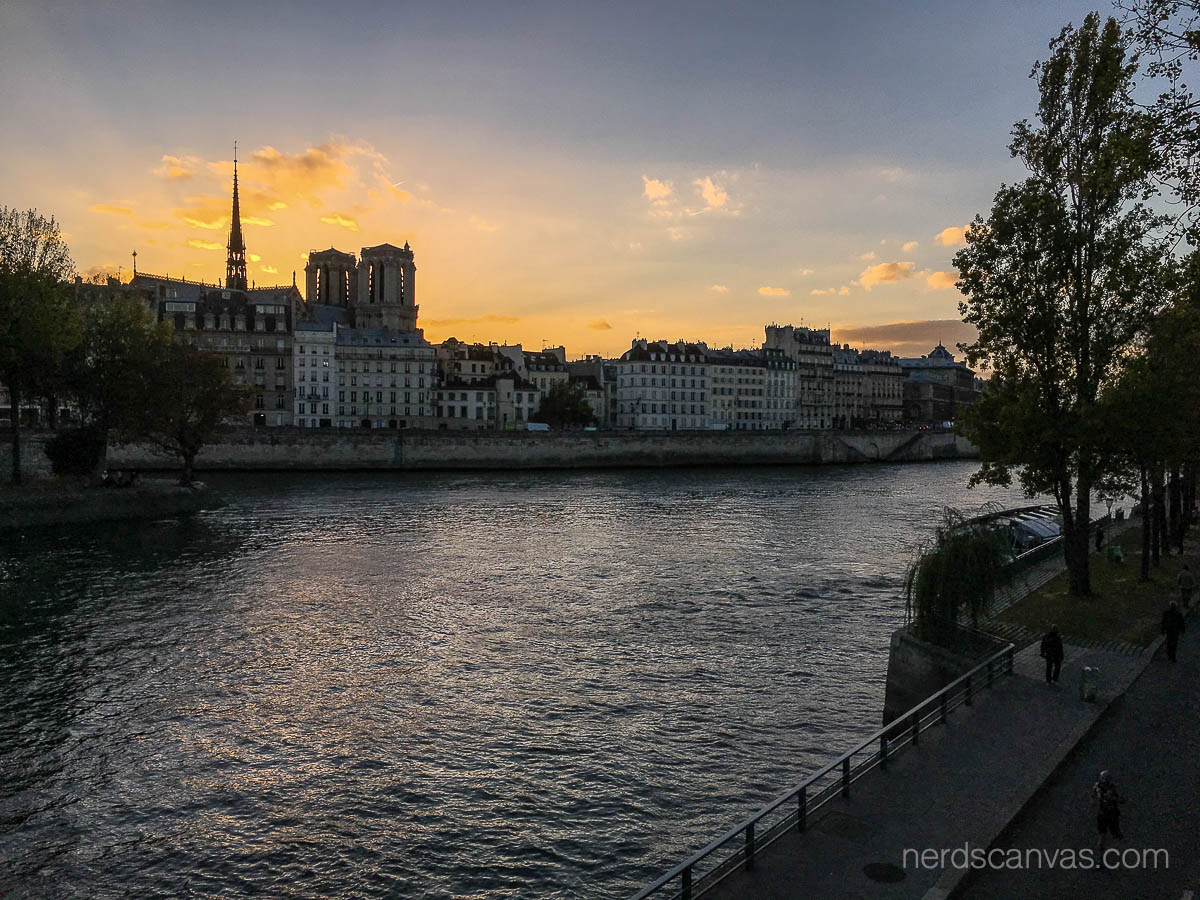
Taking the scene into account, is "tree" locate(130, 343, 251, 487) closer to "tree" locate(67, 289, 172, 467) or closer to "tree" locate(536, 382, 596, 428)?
"tree" locate(67, 289, 172, 467)

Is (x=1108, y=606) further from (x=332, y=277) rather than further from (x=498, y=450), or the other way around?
(x=332, y=277)

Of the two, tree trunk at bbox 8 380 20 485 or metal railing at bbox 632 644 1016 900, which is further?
tree trunk at bbox 8 380 20 485

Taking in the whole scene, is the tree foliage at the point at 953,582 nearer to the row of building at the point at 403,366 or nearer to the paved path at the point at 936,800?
the paved path at the point at 936,800

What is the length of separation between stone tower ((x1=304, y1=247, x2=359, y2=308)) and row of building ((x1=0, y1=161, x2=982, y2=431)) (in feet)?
0.96

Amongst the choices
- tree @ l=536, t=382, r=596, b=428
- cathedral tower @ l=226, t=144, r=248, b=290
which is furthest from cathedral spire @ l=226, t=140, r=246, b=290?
tree @ l=536, t=382, r=596, b=428

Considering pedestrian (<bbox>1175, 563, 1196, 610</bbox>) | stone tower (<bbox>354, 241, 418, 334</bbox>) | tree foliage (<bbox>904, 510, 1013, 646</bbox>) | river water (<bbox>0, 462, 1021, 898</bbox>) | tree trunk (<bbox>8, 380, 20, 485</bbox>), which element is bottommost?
river water (<bbox>0, 462, 1021, 898</bbox>)

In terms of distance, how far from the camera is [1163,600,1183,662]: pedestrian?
21.3m

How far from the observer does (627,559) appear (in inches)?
1791

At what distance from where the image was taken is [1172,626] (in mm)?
21266

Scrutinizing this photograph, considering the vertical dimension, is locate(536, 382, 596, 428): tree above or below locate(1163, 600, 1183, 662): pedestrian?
above

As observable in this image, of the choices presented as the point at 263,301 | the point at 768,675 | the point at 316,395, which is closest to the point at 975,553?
the point at 768,675

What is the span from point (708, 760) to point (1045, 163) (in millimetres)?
23015

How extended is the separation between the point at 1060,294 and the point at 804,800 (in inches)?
909

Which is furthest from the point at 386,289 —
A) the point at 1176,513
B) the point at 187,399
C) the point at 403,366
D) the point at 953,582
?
the point at 953,582
